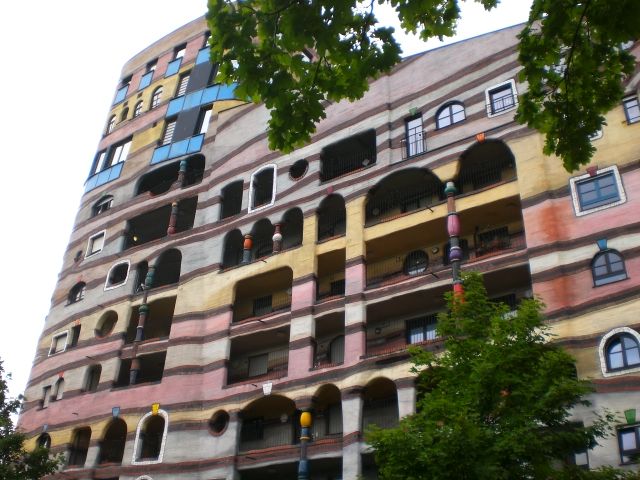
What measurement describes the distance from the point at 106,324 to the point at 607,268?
76.1ft

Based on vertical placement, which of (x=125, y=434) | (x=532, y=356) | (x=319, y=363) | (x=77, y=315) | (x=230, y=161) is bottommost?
(x=532, y=356)

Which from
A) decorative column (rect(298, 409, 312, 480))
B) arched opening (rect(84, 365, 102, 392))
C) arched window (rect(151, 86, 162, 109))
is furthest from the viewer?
arched window (rect(151, 86, 162, 109))

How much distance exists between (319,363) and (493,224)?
28.7ft

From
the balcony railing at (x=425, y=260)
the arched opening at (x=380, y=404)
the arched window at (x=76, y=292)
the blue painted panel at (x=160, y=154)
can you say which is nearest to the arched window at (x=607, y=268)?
the balcony railing at (x=425, y=260)

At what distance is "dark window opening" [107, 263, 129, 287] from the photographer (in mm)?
35513

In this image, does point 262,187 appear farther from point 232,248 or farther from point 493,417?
point 493,417

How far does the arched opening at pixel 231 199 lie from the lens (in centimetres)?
3444

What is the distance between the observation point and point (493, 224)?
89.6ft

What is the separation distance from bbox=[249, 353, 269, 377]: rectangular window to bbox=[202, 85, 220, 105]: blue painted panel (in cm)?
1523

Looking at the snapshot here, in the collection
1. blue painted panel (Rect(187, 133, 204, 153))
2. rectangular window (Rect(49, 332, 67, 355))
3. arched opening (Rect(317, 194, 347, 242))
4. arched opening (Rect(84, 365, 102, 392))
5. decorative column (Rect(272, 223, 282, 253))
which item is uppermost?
blue painted panel (Rect(187, 133, 204, 153))

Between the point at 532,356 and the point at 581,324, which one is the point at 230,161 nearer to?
the point at 581,324

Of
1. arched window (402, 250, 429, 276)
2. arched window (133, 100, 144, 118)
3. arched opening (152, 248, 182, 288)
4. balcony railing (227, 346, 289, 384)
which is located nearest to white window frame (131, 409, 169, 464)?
balcony railing (227, 346, 289, 384)

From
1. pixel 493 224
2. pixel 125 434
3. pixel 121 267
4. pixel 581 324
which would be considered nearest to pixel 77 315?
pixel 121 267

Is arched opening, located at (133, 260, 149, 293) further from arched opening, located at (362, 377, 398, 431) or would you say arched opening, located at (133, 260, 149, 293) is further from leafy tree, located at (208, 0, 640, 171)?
leafy tree, located at (208, 0, 640, 171)
